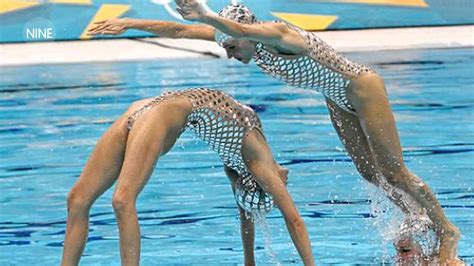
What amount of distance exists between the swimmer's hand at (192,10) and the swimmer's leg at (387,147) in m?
1.18

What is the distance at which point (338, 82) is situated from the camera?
6133 millimetres

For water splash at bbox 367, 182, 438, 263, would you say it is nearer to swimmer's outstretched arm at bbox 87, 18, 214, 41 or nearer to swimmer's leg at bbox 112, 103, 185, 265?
swimmer's outstretched arm at bbox 87, 18, 214, 41

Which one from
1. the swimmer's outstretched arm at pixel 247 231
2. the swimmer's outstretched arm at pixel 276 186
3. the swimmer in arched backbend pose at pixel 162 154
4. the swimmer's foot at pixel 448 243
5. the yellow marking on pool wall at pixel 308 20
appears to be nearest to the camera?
the swimmer in arched backbend pose at pixel 162 154

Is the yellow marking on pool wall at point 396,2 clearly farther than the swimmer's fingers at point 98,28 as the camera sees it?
Yes

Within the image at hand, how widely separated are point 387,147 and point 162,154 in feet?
4.26

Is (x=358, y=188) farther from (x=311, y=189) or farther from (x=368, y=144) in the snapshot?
(x=368, y=144)

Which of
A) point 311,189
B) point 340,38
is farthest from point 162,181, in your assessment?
point 340,38

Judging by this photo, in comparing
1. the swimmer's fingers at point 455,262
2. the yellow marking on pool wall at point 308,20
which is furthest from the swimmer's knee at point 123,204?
the yellow marking on pool wall at point 308,20

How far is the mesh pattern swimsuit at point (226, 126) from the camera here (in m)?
5.63

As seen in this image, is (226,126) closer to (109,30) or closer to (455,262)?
(109,30)

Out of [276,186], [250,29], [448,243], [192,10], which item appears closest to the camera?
[192,10]

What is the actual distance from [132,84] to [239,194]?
7.54m

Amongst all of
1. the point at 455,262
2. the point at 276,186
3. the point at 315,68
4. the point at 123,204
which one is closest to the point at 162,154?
the point at 123,204

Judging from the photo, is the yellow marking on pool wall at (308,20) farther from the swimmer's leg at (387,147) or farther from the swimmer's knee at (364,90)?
the swimmer's knee at (364,90)
